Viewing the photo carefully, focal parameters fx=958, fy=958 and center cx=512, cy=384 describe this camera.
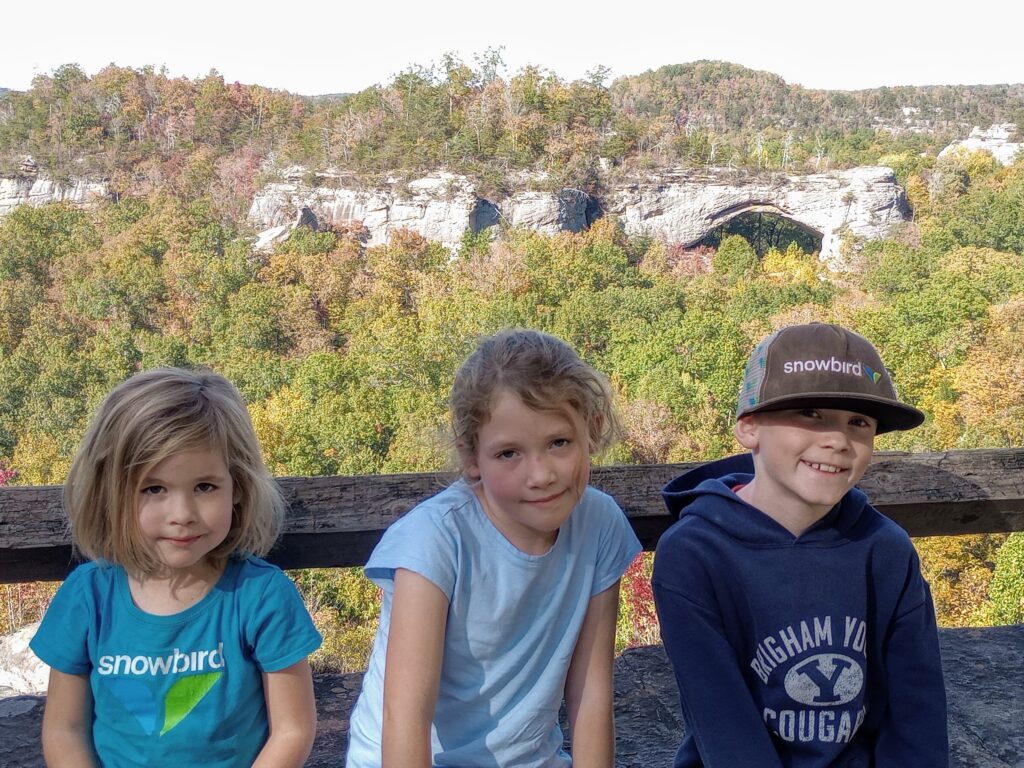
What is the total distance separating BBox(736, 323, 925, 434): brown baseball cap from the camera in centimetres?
133

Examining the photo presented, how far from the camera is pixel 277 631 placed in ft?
4.37

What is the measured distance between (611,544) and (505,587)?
0.62 feet

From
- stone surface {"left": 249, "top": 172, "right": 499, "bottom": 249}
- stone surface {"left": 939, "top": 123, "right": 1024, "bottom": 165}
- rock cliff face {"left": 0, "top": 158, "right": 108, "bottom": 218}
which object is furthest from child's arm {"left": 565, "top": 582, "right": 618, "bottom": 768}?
rock cliff face {"left": 0, "top": 158, "right": 108, "bottom": 218}

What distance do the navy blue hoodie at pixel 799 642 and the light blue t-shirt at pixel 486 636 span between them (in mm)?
158

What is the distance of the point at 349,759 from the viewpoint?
139 cm

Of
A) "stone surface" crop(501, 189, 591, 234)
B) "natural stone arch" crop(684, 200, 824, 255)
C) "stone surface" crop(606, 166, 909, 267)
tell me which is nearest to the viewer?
"stone surface" crop(606, 166, 909, 267)

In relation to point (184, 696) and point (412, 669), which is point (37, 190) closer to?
point (184, 696)

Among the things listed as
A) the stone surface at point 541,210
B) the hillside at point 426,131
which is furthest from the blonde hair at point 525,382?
the hillside at point 426,131

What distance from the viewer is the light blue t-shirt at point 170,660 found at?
51.5 inches

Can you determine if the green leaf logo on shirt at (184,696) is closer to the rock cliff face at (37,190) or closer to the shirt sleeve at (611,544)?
the shirt sleeve at (611,544)

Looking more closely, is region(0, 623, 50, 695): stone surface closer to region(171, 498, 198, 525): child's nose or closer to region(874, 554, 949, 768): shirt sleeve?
region(171, 498, 198, 525): child's nose

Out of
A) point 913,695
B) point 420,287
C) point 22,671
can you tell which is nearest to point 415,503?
point 913,695

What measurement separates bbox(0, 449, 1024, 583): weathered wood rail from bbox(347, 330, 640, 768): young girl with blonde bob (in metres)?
0.17

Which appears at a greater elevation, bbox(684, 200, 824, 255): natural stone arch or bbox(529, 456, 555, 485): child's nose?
bbox(684, 200, 824, 255): natural stone arch
